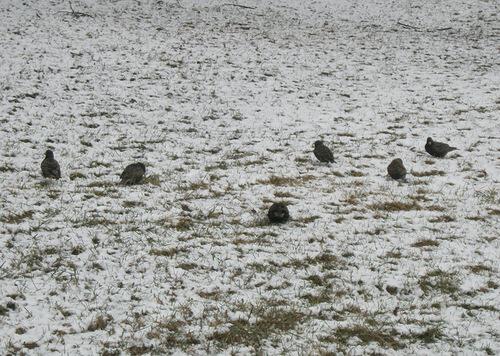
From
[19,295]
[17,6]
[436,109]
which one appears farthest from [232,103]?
[17,6]

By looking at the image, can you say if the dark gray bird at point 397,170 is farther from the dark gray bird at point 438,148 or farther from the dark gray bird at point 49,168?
the dark gray bird at point 49,168

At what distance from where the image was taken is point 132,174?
10195mm

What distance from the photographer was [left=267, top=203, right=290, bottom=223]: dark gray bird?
28.5 feet

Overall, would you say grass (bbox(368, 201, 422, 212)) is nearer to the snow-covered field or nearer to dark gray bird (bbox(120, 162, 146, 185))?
the snow-covered field

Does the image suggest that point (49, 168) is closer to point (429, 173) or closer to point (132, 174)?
point (132, 174)

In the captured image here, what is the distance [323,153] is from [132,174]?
478cm

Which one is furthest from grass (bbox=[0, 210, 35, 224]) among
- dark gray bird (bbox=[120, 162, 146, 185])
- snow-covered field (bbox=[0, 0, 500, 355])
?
dark gray bird (bbox=[120, 162, 146, 185])

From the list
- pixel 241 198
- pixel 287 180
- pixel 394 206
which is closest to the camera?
pixel 394 206

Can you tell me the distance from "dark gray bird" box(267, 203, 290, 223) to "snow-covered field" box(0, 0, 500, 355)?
0.54 feet

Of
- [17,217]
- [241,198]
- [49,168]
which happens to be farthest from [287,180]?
[17,217]

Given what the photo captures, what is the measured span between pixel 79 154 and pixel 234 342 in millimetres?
7845

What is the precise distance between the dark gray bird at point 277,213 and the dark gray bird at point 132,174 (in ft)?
10.7

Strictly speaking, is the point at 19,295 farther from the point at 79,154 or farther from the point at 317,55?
the point at 317,55

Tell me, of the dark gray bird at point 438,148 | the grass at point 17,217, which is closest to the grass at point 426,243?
the dark gray bird at point 438,148
